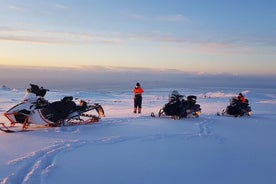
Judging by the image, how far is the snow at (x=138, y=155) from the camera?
6145 millimetres

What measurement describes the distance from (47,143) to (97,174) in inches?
113

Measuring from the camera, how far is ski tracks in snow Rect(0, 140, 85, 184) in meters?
5.84

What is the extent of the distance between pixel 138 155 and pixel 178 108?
23.3 ft

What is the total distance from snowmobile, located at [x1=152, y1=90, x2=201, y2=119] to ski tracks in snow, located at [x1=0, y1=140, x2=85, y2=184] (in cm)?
644

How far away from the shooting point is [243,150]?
28.0 ft

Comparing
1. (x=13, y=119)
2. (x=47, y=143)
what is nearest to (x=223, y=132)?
(x=47, y=143)

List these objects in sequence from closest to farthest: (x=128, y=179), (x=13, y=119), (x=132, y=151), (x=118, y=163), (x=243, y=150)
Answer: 1. (x=128, y=179)
2. (x=118, y=163)
3. (x=132, y=151)
4. (x=243, y=150)
5. (x=13, y=119)

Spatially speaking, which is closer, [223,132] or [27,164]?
[27,164]

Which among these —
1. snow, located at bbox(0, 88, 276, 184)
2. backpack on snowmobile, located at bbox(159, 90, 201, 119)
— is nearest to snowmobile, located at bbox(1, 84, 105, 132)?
snow, located at bbox(0, 88, 276, 184)

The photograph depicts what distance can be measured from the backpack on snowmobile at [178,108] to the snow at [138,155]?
2.69 meters

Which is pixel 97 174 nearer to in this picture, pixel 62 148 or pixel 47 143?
pixel 62 148

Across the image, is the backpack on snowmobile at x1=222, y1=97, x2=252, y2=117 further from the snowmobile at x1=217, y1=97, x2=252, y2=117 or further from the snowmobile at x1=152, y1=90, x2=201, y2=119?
the snowmobile at x1=152, y1=90, x2=201, y2=119

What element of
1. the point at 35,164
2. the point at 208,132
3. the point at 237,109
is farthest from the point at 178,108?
the point at 35,164

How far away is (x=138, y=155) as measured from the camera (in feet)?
25.1
